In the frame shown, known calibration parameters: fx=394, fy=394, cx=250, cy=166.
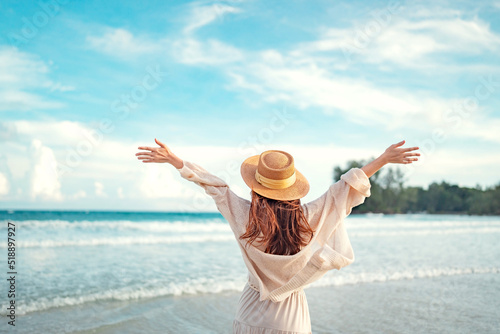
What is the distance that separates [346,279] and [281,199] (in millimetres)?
5432

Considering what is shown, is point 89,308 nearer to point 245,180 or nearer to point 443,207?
point 245,180

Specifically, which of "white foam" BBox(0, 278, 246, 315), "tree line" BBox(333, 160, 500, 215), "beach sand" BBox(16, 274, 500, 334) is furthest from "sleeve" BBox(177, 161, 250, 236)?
"tree line" BBox(333, 160, 500, 215)

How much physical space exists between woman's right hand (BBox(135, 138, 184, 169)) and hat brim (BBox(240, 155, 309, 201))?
0.36 m

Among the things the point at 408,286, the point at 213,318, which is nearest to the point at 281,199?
the point at 213,318

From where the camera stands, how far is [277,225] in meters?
1.97

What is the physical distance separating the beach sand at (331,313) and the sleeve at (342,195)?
2.82 m

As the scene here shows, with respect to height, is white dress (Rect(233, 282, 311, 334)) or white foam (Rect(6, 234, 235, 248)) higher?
white dress (Rect(233, 282, 311, 334))

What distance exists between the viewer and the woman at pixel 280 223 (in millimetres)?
2006

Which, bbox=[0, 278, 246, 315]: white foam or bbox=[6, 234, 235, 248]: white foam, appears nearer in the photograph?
bbox=[0, 278, 246, 315]: white foam

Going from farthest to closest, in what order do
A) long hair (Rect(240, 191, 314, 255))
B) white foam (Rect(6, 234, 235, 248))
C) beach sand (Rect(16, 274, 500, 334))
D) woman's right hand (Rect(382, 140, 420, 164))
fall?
white foam (Rect(6, 234, 235, 248)), beach sand (Rect(16, 274, 500, 334)), woman's right hand (Rect(382, 140, 420, 164)), long hair (Rect(240, 191, 314, 255))

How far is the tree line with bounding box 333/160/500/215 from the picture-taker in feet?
155

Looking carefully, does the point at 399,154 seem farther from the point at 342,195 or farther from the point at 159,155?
the point at 159,155

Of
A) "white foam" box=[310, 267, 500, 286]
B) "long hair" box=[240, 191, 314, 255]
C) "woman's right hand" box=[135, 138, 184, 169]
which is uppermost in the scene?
"woman's right hand" box=[135, 138, 184, 169]

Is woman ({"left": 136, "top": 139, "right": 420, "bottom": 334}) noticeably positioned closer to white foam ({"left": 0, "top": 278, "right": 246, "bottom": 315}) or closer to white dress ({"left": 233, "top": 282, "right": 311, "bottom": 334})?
white dress ({"left": 233, "top": 282, "right": 311, "bottom": 334})
